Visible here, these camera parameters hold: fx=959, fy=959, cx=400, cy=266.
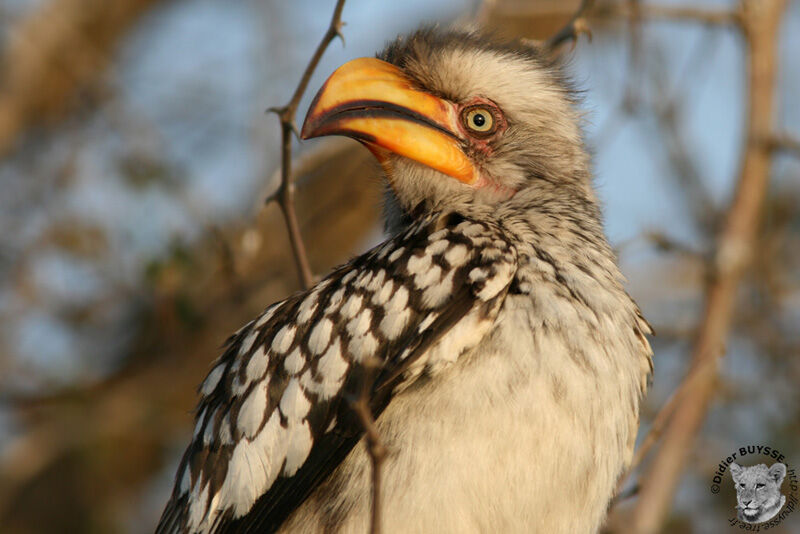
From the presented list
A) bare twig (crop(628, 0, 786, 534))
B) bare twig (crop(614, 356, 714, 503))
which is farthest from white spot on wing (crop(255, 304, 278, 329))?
bare twig (crop(628, 0, 786, 534))

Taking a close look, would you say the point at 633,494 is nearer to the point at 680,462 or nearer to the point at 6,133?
the point at 680,462

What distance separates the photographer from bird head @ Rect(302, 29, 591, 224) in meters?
3.04

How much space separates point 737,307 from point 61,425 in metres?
4.56

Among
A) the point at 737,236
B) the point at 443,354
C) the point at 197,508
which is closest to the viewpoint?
the point at 443,354

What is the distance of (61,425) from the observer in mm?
6570

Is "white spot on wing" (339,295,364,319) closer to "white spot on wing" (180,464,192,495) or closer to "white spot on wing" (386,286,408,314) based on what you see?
"white spot on wing" (386,286,408,314)

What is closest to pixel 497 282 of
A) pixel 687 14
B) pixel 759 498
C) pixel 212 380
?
pixel 212 380

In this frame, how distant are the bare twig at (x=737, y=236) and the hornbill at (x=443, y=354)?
33.5 inches

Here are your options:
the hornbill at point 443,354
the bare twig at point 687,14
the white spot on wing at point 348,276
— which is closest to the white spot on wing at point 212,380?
the hornbill at point 443,354

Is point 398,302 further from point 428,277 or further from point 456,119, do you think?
point 456,119

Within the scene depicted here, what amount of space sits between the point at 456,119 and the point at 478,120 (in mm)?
85

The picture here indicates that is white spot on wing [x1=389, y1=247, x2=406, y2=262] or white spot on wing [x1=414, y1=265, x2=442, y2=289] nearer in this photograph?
white spot on wing [x1=414, y1=265, x2=442, y2=289]

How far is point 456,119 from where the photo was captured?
3.28 meters

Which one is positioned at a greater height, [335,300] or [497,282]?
[335,300]
